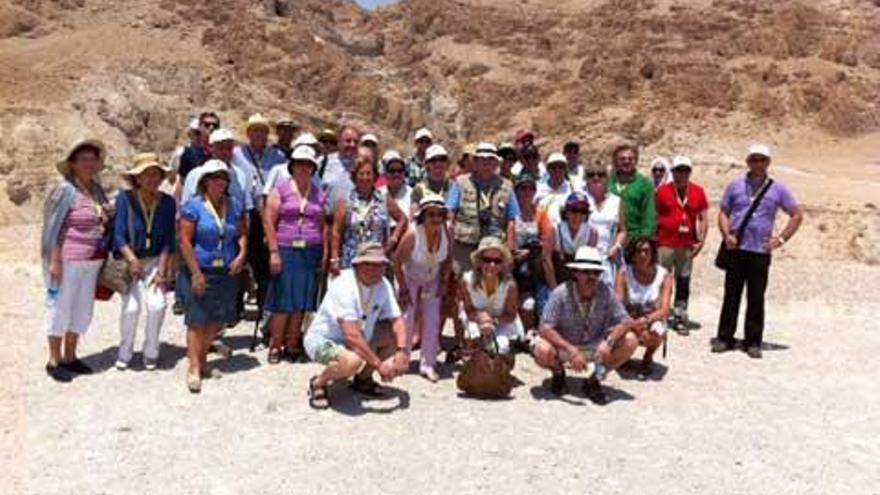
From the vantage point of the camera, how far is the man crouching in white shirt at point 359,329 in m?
6.43

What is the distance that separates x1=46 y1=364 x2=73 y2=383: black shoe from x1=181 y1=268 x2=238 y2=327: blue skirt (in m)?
1.04

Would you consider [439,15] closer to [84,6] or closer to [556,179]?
[84,6]

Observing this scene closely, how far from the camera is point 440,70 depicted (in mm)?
54219

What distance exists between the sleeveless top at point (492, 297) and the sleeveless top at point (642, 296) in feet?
3.81

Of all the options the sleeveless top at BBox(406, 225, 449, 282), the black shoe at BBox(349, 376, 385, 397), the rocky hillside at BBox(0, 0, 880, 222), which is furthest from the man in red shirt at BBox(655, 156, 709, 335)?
the rocky hillside at BBox(0, 0, 880, 222)

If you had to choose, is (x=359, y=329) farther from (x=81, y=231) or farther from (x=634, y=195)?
(x=634, y=195)

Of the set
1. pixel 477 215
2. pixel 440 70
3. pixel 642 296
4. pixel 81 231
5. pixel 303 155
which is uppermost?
pixel 440 70

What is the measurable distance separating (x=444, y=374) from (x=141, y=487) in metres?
2.93

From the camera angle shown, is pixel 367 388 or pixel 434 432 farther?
pixel 367 388

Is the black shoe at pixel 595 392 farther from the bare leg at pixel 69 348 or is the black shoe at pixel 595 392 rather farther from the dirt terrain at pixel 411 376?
the bare leg at pixel 69 348

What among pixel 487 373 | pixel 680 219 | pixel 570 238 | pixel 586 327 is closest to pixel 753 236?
pixel 680 219

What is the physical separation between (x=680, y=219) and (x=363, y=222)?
11.8 feet

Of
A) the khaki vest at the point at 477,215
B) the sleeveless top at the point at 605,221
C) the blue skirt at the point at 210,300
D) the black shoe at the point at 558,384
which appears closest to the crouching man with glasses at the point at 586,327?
the black shoe at the point at 558,384

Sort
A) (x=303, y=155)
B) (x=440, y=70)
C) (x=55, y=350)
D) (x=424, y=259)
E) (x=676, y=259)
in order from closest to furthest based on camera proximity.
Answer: (x=303, y=155), (x=424, y=259), (x=55, y=350), (x=676, y=259), (x=440, y=70)
